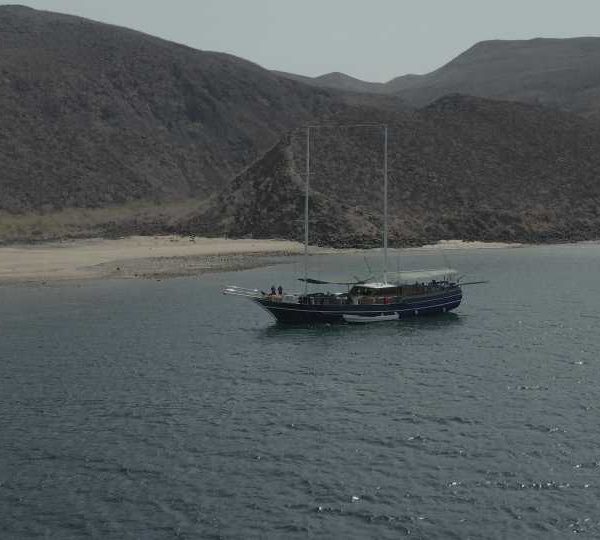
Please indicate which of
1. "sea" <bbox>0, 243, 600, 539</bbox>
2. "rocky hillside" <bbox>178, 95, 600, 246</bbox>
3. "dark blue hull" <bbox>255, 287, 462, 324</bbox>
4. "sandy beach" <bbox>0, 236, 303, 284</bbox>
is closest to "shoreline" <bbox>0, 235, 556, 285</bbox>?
"sandy beach" <bbox>0, 236, 303, 284</bbox>

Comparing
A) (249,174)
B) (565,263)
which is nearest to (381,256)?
(565,263)

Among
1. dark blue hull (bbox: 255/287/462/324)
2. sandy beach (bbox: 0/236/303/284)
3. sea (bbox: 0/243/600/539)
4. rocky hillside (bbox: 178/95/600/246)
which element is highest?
rocky hillside (bbox: 178/95/600/246)

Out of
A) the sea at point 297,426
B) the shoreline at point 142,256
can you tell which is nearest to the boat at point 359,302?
the sea at point 297,426

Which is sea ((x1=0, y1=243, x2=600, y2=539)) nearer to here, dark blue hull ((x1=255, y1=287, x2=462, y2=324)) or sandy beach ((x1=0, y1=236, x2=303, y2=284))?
dark blue hull ((x1=255, y1=287, x2=462, y2=324))

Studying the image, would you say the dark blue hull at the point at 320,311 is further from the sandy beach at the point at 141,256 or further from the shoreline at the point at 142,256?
the sandy beach at the point at 141,256

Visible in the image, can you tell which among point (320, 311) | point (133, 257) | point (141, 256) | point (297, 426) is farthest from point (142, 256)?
point (297, 426)
